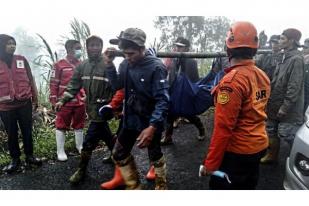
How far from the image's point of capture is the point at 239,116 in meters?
2.26

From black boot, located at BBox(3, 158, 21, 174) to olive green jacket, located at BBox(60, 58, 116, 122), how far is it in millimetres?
1192

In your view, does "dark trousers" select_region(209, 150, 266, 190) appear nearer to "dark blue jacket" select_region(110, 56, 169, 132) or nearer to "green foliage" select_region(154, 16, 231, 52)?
"dark blue jacket" select_region(110, 56, 169, 132)

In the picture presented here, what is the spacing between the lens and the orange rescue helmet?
7.23 feet

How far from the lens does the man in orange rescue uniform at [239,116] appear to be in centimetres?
214

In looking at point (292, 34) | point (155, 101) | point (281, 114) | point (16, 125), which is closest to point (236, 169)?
point (155, 101)

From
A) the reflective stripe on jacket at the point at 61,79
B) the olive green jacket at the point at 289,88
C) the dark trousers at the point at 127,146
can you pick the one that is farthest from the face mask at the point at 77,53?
the olive green jacket at the point at 289,88

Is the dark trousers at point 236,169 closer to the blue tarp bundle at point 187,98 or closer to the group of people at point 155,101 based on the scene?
the group of people at point 155,101

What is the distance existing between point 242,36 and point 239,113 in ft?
1.73

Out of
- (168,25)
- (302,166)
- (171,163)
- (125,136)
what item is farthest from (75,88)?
(168,25)

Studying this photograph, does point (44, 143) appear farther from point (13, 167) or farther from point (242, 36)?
point (242, 36)

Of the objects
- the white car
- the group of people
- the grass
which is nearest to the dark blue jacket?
the group of people

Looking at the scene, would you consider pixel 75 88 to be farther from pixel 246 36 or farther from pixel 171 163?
pixel 246 36

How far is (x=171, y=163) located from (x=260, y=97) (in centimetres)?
239

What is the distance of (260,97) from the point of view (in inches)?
90.7
